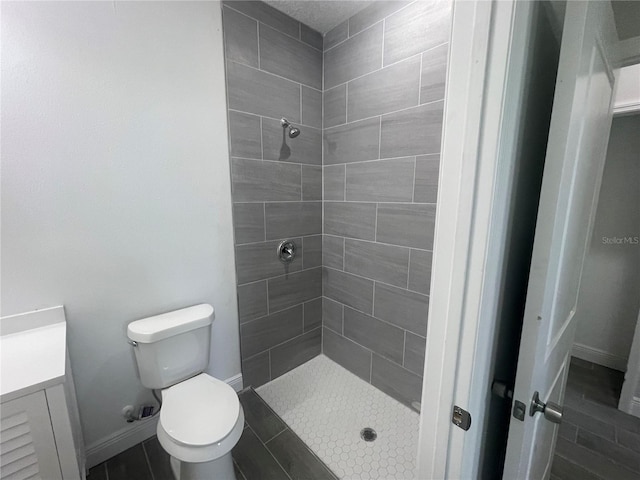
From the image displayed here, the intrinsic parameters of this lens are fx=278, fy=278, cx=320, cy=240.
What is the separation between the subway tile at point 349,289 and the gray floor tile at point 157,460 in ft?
4.56

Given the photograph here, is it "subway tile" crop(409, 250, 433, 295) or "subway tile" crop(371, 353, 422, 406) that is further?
"subway tile" crop(371, 353, 422, 406)

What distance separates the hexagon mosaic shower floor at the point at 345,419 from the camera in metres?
1.47

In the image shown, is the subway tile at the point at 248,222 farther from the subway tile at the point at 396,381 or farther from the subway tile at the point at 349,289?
the subway tile at the point at 396,381

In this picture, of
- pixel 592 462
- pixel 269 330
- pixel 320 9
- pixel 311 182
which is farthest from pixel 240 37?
pixel 592 462

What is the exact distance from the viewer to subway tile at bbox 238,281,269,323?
1.85 metres

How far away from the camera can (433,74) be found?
1466 millimetres

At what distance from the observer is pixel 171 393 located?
136 centimetres

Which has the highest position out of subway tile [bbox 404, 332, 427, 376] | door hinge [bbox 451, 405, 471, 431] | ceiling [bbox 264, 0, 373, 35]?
ceiling [bbox 264, 0, 373, 35]

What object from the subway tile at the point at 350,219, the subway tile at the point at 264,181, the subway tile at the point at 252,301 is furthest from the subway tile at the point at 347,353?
the subway tile at the point at 264,181

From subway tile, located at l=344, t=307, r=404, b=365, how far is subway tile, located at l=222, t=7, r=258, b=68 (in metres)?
1.81

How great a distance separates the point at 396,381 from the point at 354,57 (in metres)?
2.18

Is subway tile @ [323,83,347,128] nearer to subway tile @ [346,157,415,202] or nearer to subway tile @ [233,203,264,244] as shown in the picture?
subway tile @ [346,157,415,202]

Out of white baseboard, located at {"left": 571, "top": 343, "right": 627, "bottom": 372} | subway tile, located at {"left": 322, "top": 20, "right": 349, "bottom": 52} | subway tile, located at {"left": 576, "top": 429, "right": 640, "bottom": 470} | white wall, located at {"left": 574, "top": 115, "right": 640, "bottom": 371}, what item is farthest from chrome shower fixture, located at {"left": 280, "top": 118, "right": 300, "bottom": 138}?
white baseboard, located at {"left": 571, "top": 343, "right": 627, "bottom": 372}

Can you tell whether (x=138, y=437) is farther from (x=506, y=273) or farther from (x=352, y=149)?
(x=352, y=149)
